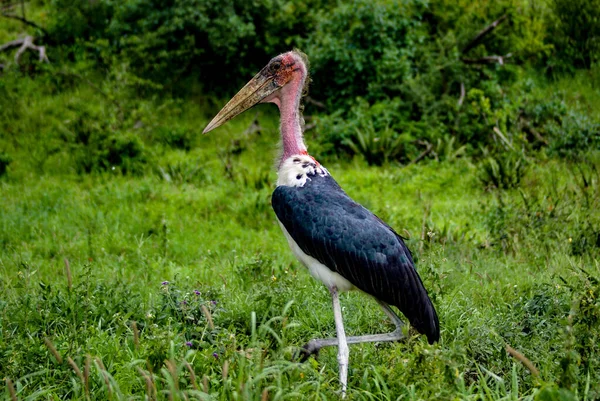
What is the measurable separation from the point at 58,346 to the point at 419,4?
26.1 ft

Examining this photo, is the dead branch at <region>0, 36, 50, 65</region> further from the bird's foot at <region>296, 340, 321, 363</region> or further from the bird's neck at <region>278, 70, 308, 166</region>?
the bird's foot at <region>296, 340, 321, 363</region>

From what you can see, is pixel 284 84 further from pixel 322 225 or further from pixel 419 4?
pixel 419 4

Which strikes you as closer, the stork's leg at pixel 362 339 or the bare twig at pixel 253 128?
the stork's leg at pixel 362 339

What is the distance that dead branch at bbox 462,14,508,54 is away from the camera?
408 inches

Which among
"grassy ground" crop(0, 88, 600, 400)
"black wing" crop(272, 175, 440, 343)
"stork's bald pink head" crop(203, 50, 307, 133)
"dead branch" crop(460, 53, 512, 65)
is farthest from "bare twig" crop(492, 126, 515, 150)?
"black wing" crop(272, 175, 440, 343)

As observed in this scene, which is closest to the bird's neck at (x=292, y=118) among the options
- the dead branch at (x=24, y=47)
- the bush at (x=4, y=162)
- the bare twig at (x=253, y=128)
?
the bush at (x=4, y=162)

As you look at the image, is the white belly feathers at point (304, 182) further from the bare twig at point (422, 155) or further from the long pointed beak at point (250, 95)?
the bare twig at point (422, 155)

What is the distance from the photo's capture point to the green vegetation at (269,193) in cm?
377

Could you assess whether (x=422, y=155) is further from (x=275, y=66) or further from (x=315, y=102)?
(x=275, y=66)

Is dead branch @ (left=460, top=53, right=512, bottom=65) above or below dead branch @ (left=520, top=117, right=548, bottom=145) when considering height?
above

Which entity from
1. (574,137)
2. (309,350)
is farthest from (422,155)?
(309,350)

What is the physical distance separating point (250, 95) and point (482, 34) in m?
6.54

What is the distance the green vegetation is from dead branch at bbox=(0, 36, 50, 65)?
0.47ft

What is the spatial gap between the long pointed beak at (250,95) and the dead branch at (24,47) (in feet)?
24.1
